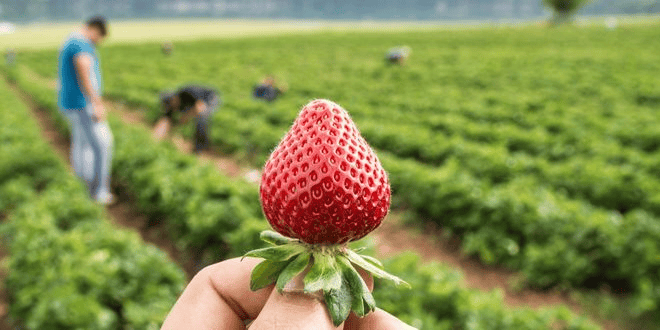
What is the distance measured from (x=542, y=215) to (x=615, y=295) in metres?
1.04

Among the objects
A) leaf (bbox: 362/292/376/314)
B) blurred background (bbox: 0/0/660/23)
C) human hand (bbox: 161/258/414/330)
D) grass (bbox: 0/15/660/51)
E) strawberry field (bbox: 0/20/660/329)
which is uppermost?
blurred background (bbox: 0/0/660/23)

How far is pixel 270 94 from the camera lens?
43.3 feet

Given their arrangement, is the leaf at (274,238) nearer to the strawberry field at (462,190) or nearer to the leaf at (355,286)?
the leaf at (355,286)

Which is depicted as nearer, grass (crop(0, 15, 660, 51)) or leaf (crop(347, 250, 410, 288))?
leaf (crop(347, 250, 410, 288))

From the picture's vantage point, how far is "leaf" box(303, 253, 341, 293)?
101 centimetres

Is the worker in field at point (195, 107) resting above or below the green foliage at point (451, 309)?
above

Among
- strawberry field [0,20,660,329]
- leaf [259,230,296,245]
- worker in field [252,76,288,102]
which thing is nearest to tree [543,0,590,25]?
strawberry field [0,20,660,329]

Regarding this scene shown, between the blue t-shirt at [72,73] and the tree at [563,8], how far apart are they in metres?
70.0

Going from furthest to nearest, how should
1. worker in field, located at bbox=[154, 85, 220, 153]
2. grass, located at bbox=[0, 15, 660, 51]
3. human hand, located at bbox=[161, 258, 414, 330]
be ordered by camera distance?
grass, located at bbox=[0, 15, 660, 51] → worker in field, located at bbox=[154, 85, 220, 153] → human hand, located at bbox=[161, 258, 414, 330]

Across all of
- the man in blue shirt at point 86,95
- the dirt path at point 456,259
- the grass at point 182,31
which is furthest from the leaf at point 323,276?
the grass at point 182,31

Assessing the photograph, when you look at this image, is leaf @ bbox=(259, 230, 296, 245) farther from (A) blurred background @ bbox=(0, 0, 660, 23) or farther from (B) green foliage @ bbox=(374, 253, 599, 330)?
(A) blurred background @ bbox=(0, 0, 660, 23)

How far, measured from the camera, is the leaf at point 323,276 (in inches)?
39.9

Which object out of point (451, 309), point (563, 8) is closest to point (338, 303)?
point (451, 309)

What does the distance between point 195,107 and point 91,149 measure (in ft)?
10.5
